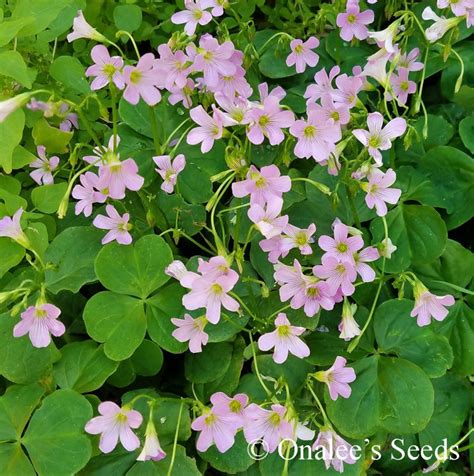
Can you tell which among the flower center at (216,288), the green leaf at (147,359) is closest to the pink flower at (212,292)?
the flower center at (216,288)

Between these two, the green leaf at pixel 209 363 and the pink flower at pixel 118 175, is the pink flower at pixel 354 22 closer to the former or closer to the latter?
the pink flower at pixel 118 175

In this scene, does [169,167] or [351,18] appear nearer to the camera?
[169,167]

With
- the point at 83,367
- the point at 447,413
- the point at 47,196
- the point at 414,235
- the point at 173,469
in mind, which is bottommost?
the point at 447,413

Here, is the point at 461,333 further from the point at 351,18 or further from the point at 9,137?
the point at 9,137

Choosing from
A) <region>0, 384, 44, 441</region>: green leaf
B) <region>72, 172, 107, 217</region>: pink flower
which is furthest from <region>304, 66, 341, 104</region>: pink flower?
<region>0, 384, 44, 441</region>: green leaf

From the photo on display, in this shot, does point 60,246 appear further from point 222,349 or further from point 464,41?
point 464,41

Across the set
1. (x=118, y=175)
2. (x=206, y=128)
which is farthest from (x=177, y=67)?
(x=118, y=175)
